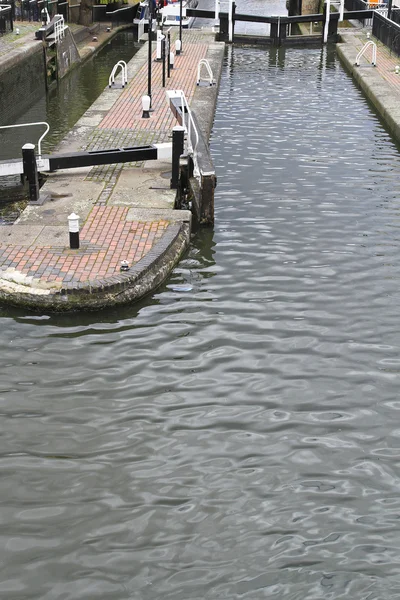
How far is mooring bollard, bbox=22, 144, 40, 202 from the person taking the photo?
418 inches

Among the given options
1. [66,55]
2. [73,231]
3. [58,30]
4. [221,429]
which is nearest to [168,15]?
[66,55]

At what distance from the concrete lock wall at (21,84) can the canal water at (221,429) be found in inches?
390

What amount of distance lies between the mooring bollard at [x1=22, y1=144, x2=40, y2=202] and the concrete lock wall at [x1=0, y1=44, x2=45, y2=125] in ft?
26.1

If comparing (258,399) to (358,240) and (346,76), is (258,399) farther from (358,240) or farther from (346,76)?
(346,76)

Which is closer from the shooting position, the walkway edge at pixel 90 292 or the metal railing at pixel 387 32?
the walkway edge at pixel 90 292

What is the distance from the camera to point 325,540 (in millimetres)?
5516

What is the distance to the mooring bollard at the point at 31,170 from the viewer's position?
10617 millimetres

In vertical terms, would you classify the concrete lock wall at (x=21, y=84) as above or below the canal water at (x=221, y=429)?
above

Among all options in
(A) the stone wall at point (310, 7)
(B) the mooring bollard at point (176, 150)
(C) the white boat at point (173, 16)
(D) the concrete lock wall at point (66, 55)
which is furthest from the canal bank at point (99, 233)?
(A) the stone wall at point (310, 7)

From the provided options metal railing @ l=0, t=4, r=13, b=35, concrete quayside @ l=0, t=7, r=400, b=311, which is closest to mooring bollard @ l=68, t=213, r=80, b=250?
concrete quayside @ l=0, t=7, r=400, b=311

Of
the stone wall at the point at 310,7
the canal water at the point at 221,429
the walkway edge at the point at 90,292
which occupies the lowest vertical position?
the canal water at the point at 221,429

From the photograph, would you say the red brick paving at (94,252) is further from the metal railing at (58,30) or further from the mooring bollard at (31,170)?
the metal railing at (58,30)

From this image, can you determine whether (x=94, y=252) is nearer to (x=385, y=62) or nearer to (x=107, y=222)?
(x=107, y=222)

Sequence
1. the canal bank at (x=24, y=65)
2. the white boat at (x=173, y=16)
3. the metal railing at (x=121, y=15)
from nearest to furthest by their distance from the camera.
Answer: the canal bank at (x=24, y=65) < the white boat at (x=173, y=16) < the metal railing at (x=121, y=15)
